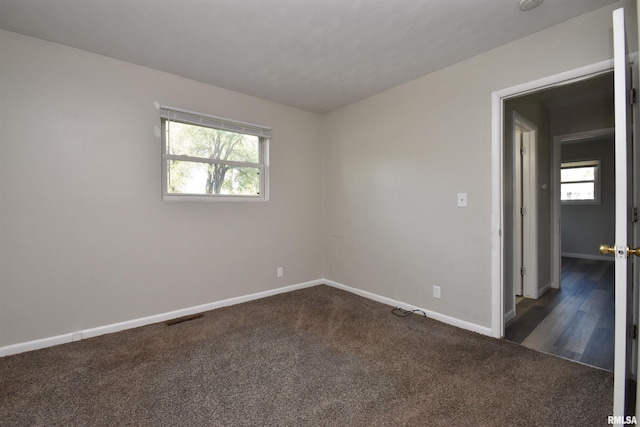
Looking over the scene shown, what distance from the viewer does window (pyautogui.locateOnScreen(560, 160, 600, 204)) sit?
20.1 ft

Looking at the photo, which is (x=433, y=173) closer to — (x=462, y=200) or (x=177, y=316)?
(x=462, y=200)

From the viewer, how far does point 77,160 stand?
2451 millimetres

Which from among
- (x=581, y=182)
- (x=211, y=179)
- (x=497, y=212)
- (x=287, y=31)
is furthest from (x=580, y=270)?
(x=211, y=179)

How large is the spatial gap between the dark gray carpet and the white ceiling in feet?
8.13

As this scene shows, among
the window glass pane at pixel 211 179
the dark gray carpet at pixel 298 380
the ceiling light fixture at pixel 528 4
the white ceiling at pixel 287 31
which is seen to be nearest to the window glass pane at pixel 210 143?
the window glass pane at pixel 211 179

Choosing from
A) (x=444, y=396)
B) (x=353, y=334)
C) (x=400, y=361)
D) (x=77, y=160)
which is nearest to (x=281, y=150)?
(x=77, y=160)

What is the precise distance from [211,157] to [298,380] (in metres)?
2.45

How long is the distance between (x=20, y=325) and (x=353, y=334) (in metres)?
2.70

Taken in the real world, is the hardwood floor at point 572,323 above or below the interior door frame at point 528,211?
below

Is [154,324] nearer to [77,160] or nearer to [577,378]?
[77,160]

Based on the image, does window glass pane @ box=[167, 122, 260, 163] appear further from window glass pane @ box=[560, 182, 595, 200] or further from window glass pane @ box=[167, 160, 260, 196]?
window glass pane @ box=[560, 182, 595, 200]

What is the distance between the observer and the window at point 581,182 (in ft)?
20.1

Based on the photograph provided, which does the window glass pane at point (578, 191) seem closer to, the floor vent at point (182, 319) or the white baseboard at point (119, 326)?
the white baseboard at point (119, 326)

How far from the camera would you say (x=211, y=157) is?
3219 millimetres
